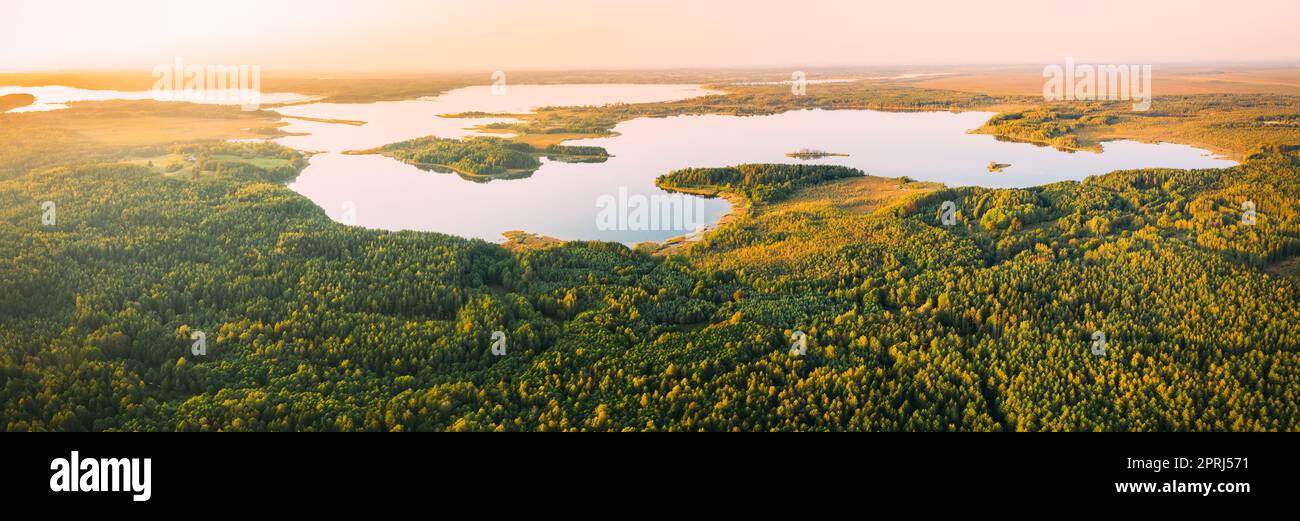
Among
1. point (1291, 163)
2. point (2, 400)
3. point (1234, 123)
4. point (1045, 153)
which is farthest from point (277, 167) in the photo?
point (1234, 123)

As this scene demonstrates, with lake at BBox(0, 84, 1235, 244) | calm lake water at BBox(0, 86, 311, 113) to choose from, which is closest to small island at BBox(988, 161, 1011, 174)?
lake at BBox(0, 84, 1235, 244)

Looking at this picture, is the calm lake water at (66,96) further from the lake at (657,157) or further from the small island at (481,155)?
the small island at (481,155)

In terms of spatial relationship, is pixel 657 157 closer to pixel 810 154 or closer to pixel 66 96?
pixel 810 154

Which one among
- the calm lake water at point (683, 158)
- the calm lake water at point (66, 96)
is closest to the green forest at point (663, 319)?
the calm lake water at point (683, 158)

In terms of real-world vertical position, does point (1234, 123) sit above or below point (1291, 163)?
above

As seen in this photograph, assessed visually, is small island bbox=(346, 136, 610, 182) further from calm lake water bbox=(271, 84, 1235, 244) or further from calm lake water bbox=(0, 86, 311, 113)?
calm lake water bbox=(0, 86, 311, 113)

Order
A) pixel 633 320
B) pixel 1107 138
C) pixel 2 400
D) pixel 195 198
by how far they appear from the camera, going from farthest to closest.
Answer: pixel 1107 138, pixel 195 198, pixel 633 320, pixel 2 400
